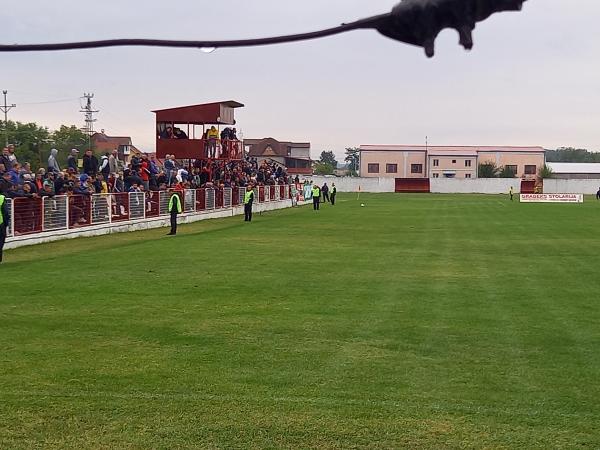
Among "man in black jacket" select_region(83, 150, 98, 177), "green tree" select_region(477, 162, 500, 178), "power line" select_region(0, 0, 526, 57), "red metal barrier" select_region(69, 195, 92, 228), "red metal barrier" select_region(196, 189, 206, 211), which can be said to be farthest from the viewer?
"green tree" select_region(477, 162, 500, 178)

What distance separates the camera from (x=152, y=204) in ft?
100

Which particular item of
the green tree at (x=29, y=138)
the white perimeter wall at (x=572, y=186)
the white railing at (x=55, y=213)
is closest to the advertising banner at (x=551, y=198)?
the white perimeter wall at (x=572, y=186)

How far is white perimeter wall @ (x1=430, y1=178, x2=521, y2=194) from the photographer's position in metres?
94.5

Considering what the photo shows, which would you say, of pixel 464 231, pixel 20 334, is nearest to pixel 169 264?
pixel 20 334

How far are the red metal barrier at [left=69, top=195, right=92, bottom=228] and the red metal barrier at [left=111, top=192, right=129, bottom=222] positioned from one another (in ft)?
5.96

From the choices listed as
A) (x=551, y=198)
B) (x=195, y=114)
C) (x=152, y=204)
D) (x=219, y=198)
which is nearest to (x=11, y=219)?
(x=152, y=204)

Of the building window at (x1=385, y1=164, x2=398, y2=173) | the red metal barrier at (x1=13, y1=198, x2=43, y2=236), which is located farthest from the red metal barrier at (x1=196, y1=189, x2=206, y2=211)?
the building window at (x1=385, y1=164, x2=398, y2=173)

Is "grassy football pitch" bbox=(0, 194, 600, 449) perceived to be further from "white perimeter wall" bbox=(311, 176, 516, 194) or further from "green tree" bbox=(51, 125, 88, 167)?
"white perimeter wall" bbox=(311, 176, 516, 194)

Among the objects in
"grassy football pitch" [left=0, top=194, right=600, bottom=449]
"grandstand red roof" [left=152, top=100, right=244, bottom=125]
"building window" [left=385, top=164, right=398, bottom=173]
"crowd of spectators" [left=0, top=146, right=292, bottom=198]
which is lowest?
"grassy football pitch" [left=0, top=194, right=600, bottom=449]

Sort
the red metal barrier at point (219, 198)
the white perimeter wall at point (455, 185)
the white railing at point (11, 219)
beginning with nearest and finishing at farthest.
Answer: the white railing at point (11, 219) → the red metal barrier at point (219, 198) → the white perimeter wall at point (455, 185)

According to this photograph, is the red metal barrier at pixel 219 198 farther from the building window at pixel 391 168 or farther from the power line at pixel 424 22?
the building window at pixel 391 168

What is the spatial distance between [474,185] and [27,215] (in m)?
79.2

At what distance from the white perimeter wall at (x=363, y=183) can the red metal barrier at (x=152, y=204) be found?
6483cm

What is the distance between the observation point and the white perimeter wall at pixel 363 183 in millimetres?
97150
